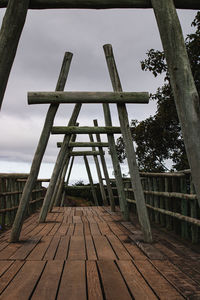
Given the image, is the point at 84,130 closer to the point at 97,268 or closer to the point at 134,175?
the point at 134,175

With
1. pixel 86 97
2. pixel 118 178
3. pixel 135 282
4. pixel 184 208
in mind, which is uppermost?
pixel 86 97

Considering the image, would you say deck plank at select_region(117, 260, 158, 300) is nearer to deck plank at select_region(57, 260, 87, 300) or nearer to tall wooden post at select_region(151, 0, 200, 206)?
deck plank at select_region(57, 260, 87, 300)

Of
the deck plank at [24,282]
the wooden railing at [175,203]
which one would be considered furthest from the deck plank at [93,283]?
the wooden railing at [175,203]

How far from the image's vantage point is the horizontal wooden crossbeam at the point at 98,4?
9.56 feet

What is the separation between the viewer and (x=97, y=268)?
3295 millimetres

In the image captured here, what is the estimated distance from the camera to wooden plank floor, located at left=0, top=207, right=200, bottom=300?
261 centimetres

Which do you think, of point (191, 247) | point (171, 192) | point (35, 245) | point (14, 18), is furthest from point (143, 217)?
point (14, 18)

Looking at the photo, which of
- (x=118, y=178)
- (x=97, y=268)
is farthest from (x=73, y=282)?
(x=118, y=178)

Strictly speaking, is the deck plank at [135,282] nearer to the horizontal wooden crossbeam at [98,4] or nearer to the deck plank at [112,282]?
the deck plank at [112,282]

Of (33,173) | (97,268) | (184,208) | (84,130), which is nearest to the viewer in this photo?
(97,268)

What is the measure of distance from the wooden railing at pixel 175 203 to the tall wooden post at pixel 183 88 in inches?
97.3

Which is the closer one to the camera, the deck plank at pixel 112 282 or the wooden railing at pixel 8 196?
the deck plank at pixel 112 282

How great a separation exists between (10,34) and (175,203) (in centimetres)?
431

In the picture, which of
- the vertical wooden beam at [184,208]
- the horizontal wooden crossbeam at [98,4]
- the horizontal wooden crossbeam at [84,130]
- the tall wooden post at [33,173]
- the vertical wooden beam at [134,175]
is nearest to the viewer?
the horizontal wooden crossbeam at [98,4]
